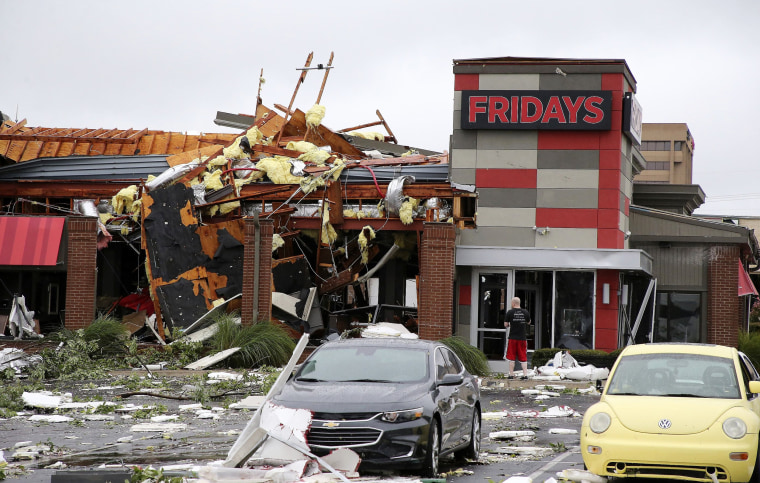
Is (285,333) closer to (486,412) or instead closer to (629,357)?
(486,412)

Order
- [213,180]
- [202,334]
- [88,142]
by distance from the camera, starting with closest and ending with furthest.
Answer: [202,334], [213,180], [88,142]

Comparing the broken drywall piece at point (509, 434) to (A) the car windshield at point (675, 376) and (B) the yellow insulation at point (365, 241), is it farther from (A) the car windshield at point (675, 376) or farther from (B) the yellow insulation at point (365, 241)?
(B) the yellow insulation at point (365, 241)

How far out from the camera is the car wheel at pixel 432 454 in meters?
9.77

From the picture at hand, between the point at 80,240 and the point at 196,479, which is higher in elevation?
the point at 80,240

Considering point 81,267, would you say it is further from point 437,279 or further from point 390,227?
point 437,279

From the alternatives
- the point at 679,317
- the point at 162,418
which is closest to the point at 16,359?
the point at 162,418

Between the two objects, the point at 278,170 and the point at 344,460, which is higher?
the point at 278,170

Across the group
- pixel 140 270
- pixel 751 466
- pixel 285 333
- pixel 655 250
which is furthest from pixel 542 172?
pixel 751 466

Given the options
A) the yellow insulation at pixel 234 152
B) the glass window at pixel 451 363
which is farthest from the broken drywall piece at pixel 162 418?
the yellow insulation at pixel 234 152

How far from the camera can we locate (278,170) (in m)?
28.1

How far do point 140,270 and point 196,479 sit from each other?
2373 centimetres

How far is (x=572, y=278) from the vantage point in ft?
91.4

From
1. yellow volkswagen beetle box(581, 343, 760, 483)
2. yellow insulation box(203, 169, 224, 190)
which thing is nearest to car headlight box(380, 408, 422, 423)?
yellow volkswagen beetle box(581, 343, 760, 483)

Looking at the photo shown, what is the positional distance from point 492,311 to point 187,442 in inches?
659
